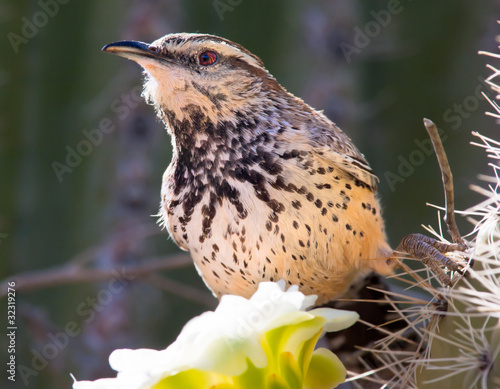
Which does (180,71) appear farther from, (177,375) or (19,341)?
(19,341)

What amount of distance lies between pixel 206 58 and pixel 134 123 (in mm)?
865

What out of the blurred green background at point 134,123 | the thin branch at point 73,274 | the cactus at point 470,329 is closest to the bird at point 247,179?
the cactus at point 470,329

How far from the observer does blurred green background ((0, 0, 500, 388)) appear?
5.53 feet

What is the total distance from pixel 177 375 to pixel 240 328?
0.07m

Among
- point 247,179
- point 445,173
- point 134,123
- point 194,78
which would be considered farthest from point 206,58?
point 134,123

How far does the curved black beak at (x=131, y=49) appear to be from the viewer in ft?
2.94

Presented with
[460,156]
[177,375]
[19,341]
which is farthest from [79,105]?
[177,375]

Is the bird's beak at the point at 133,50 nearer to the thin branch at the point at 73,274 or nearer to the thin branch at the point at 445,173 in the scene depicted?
the thin branch at the point at 445,173

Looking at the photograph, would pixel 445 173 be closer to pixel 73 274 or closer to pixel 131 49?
pixel 131 49

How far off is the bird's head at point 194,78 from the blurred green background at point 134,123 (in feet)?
2.41

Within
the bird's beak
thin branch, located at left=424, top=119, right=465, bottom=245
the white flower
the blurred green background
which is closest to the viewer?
the white flower

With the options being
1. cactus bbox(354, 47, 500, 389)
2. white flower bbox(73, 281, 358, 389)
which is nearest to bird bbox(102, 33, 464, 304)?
cactus bbox(354, 47, 500, 389)

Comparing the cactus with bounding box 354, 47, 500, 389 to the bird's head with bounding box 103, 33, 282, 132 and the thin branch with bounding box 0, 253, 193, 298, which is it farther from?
the thin branch with bounding box 0, 253, 193, 298

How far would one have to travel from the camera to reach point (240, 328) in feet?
1.72
